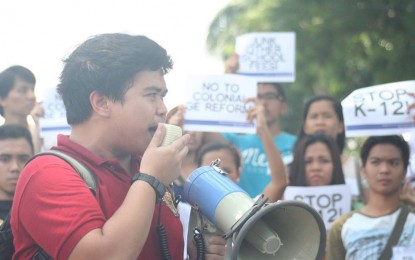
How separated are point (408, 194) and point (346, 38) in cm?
887

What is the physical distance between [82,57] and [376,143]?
111 inches

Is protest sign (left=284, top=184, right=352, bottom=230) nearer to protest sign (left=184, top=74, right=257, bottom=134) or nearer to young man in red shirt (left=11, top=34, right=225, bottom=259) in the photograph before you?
protest sign (left=184, top=74, right=257, bottom=134)

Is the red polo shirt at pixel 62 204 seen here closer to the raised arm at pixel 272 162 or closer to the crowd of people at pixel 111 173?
the crowd of people at pixel 111 173

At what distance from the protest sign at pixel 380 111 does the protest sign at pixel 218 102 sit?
856mm

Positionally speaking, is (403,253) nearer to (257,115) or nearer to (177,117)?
(257,115)

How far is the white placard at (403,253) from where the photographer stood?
13.4ft

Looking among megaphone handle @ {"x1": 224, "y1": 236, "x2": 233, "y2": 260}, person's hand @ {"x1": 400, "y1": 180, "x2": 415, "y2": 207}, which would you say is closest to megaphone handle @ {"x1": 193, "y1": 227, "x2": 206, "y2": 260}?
megaphone handle @ {"x1": 224, "y1": 236, "x2": 233, "y2": 260}

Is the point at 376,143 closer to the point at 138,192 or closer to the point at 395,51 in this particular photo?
the point at 138,192

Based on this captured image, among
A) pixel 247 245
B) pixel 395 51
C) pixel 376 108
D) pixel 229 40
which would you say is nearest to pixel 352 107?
pixel 376 108

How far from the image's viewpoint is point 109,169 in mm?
2645

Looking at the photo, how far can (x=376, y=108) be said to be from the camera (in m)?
4.96

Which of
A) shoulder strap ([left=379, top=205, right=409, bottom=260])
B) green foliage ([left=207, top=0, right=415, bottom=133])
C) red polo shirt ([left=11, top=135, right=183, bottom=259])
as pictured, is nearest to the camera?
red polo shirt ([left=11, top=135, right=183, bottom=259])

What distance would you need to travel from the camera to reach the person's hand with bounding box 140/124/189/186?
7.97ft

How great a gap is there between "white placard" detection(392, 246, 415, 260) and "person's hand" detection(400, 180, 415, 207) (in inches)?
25.4
